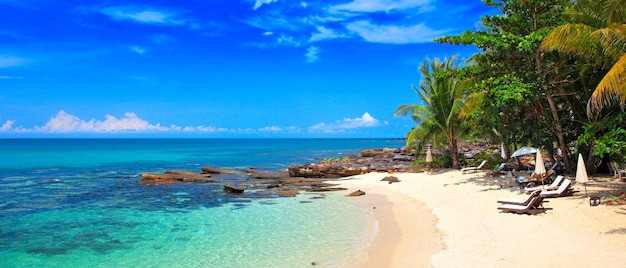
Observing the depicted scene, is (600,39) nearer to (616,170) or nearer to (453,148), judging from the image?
(616,170)

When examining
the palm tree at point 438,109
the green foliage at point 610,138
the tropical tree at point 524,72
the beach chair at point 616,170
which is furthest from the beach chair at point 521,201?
the palm tree at point 438,109

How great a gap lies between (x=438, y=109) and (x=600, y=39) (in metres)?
12.9

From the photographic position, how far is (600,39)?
1124 centimetres

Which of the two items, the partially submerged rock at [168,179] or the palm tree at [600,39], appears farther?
the partially submerged rock at [168,179]

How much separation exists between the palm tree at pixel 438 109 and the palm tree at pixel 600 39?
9207mm

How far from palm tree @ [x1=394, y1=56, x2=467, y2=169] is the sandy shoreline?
820 centimetres

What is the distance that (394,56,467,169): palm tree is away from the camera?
77.5 ft

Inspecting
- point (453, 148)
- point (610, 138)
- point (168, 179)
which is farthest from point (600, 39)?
point (168, 179)

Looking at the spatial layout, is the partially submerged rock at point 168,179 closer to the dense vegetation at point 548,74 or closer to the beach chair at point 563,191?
the dense vegetation at point 548,74

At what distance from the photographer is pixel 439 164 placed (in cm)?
2619

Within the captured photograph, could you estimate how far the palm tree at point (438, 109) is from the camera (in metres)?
23.6

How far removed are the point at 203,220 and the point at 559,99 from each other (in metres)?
14.8

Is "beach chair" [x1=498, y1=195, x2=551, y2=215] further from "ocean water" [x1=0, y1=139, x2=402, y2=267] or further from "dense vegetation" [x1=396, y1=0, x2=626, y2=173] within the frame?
"ocean water" [x1=0, y1=139, x2=402, y2=267]

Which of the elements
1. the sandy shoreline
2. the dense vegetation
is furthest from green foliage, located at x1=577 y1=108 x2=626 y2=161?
the sandy shoreline
